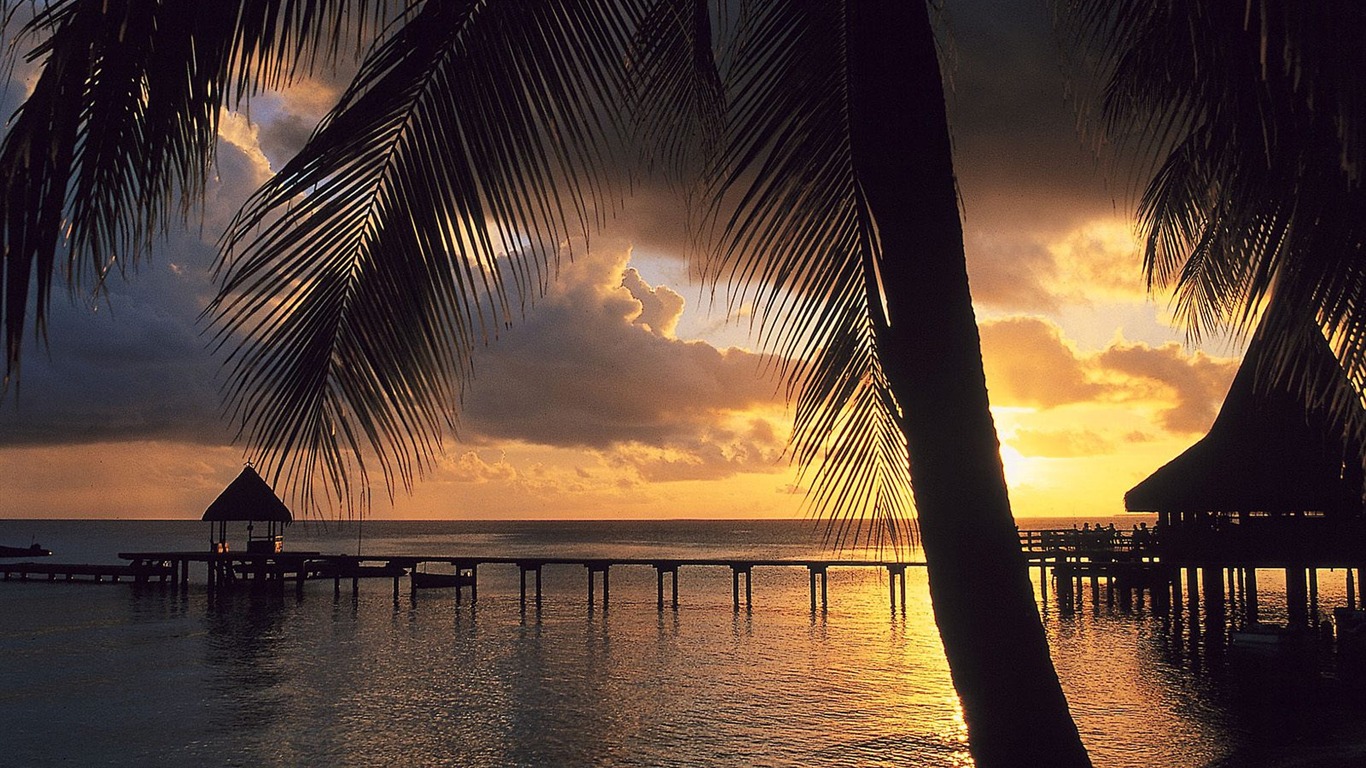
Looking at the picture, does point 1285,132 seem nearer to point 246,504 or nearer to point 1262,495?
point 1262,495

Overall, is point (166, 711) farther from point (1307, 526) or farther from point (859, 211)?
point (1307, 526)

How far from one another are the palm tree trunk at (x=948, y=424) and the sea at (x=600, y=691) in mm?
7193

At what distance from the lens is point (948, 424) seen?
325 centimetres

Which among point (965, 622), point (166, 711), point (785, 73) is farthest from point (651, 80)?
point (166, 711)

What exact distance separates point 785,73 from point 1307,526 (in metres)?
22.6

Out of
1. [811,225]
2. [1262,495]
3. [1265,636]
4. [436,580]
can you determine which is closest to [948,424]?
[811,225]

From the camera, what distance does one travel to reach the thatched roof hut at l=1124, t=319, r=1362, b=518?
2128 cm

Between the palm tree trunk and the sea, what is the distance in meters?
7.19

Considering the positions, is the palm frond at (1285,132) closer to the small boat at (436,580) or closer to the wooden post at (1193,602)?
the wooden post at (1193,602)

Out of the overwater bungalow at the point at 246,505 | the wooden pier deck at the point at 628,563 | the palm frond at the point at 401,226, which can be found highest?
the palm frond at the point at 401,226

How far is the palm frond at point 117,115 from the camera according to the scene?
6.57 feet

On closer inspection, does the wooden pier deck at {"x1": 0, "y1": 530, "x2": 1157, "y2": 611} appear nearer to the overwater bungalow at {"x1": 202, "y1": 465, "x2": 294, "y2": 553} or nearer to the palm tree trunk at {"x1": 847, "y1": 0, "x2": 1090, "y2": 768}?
the overwater bungalow at {"x1": 202, "y1": 465, "x2": 294, "y2": 553}

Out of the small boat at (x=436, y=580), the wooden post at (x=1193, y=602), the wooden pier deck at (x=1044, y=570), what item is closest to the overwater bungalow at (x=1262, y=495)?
the wooden pier deck at (x=1044, y=570)

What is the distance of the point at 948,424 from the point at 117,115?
2394mm
